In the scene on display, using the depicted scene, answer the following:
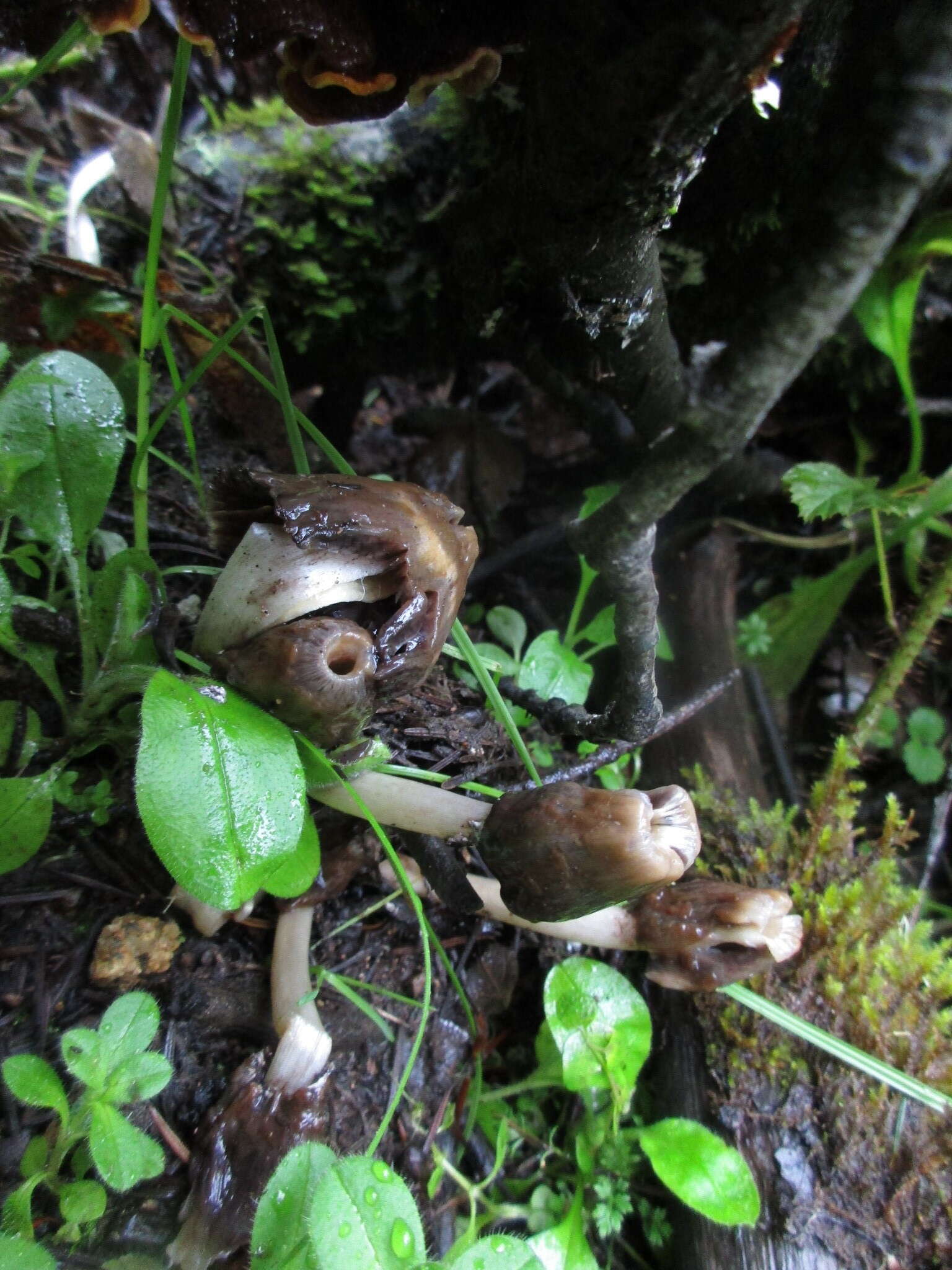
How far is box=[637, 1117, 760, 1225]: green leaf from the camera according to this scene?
4.58 feet

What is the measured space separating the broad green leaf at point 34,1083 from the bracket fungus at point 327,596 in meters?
0.64

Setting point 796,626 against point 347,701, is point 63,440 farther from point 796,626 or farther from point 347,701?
point 796,626

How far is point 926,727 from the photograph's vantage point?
8.18ft

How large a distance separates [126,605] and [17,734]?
0.30 m

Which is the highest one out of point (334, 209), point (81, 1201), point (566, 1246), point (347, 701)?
point (334, 209)

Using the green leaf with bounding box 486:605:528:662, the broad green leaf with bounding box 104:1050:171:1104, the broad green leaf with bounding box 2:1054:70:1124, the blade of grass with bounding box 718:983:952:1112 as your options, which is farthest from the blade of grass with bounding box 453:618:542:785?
the broad green leaf with bounding box 2:1054:70:1124

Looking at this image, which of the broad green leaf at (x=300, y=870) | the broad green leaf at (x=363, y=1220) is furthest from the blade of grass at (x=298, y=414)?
the broad green leaf at (x=363, y=1220)

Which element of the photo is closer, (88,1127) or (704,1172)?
(88,1127)

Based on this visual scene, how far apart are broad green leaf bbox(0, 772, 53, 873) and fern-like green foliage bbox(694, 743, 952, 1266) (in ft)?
4.54

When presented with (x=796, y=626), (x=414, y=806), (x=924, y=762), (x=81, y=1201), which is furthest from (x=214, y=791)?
(x=924, y=762)

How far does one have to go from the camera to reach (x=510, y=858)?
49.4 inches

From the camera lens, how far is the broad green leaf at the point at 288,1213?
42.4 inches

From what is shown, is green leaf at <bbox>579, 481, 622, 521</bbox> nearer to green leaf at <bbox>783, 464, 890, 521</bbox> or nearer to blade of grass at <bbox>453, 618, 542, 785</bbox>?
green leaf at <bbox>783, 464, 890, 521</bbox>

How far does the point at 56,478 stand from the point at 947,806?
2557mm
